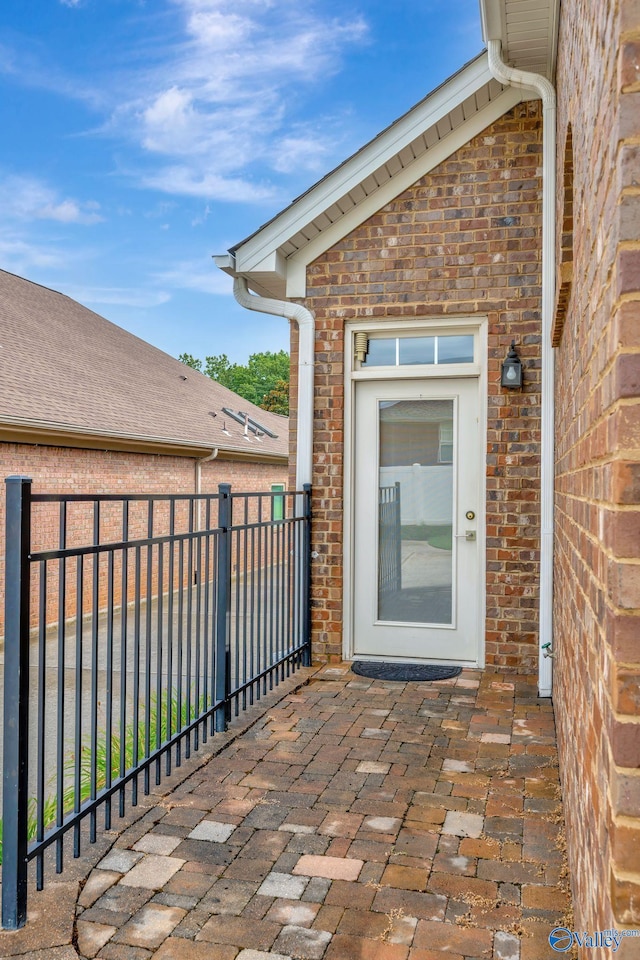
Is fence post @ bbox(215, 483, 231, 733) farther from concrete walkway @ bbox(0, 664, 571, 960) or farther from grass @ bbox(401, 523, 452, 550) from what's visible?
grass @ bbox(401, 523, 452, 550)

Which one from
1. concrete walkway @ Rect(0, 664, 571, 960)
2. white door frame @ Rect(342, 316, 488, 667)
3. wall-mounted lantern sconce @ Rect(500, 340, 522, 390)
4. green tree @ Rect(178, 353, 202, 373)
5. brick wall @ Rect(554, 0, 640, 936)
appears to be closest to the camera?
brick wall @ Rect(554, 0, 640, 936)

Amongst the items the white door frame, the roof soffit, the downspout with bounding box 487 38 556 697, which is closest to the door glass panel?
the white door frame

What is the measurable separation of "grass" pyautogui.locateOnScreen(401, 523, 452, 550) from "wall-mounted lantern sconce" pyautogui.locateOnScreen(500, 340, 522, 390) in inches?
43.8

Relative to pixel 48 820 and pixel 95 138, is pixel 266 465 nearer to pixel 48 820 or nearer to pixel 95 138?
pixel 48 820

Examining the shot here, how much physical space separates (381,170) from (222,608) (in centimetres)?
322

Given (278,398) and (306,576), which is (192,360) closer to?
(278,398)

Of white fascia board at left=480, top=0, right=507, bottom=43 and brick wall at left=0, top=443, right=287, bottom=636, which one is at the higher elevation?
white fascia board at left=480, top=0, right=507, bottom=43

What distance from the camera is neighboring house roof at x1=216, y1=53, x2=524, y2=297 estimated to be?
5.12 metres

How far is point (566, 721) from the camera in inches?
117

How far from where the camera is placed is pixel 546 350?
4.99 metres

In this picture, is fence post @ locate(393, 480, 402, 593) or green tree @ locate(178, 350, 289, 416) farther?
green tree @ locate(178, 350, 289, 416)

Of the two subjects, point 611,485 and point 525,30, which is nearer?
point 611,485

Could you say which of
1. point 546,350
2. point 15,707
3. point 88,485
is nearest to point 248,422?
point 88,485

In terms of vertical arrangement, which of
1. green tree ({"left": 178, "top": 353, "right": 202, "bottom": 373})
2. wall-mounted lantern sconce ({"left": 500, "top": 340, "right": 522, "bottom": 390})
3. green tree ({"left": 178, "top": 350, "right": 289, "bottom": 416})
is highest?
green tree ({"left": 178, "top": 353, "right": 202, "bottom": 373})
